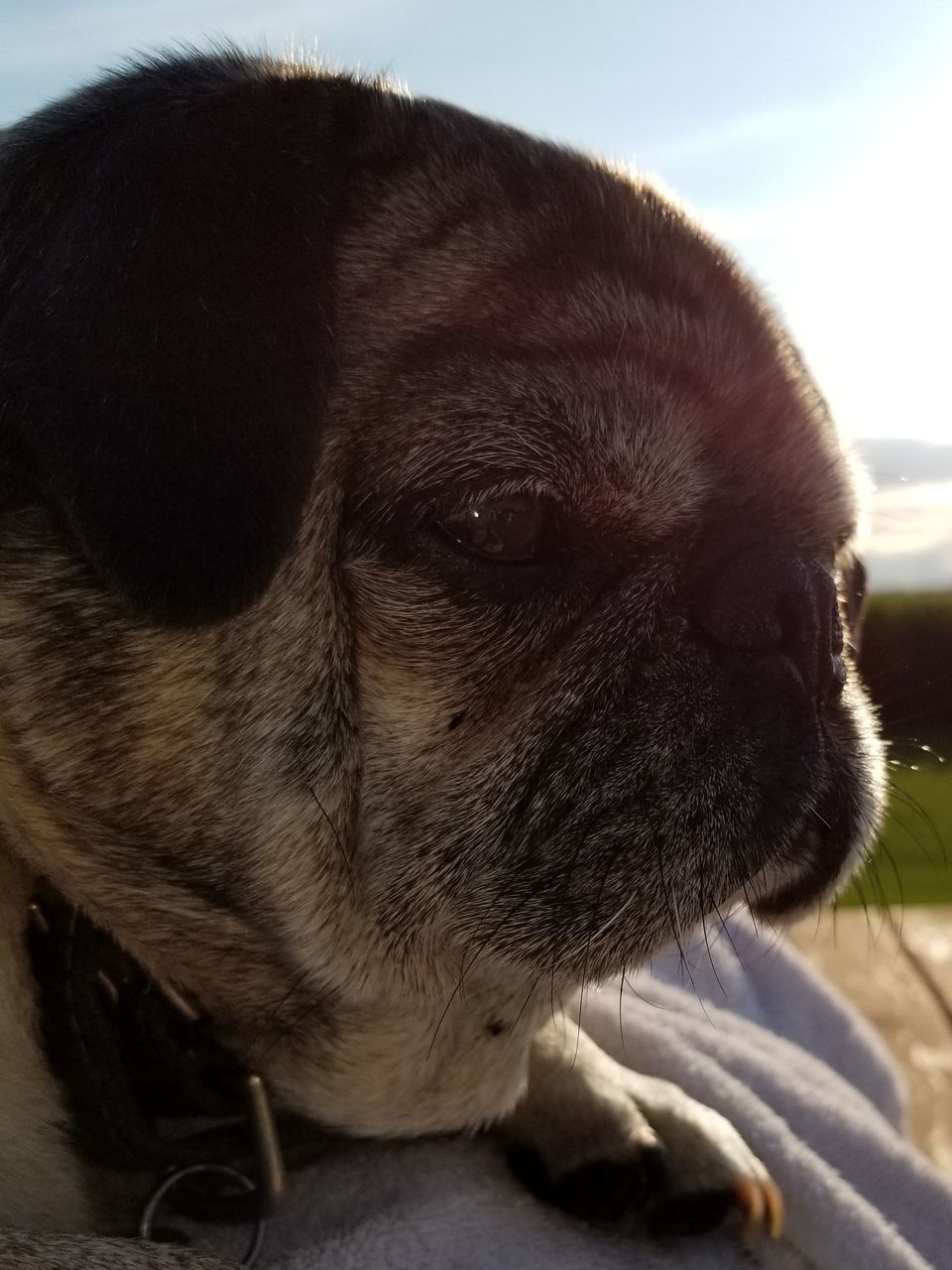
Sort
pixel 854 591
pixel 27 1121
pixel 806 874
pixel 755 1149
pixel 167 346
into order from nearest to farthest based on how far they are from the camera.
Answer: pixel 167 346 < pixel 27 1121 < pixel 806 874 < pixel 755 1149 < pixel 854 591

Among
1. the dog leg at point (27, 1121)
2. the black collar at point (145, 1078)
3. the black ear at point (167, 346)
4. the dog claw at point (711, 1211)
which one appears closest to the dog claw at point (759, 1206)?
the dog claw at point (711, 1211)

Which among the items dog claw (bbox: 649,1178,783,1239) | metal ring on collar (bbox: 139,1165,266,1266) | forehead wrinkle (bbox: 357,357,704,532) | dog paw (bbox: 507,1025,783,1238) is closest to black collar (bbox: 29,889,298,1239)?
metal ring on collar (bbox: 139,1165,266,1266)

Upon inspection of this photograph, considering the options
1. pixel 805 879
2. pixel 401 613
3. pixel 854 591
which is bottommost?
pixel 805 879

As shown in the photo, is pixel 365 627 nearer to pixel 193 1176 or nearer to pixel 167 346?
pixel 167 346

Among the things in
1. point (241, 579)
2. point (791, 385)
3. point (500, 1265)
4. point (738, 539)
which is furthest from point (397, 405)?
point (500, 1265)

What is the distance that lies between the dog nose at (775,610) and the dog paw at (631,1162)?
637 mm

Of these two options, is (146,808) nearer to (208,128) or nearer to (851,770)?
(208,128)

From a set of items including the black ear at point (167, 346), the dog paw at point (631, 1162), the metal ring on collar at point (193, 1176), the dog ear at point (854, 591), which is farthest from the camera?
Result: the dog ear at point (854, 591)

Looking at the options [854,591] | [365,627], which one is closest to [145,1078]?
[365,627]

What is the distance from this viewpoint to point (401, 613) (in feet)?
4.25

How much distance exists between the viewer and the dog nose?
4.40 feet

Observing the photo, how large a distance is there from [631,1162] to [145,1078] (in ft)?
2.12

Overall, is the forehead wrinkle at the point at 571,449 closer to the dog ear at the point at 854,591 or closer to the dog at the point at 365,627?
the dog at the point at 365,627

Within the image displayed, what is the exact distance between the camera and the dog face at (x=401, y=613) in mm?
1193
